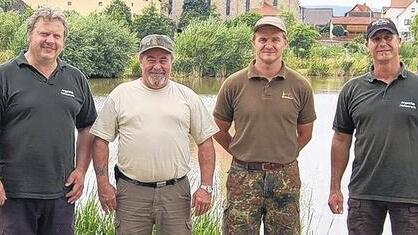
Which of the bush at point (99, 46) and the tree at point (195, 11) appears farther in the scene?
the tree at point (195, 11)

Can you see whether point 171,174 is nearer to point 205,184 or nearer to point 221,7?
point 205,184

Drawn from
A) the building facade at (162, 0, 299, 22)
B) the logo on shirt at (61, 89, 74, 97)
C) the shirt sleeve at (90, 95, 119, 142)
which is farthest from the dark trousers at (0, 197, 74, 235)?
the building facade at (162, 0, 299, 22)

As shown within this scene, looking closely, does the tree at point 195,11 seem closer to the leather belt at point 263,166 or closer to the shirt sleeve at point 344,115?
the shirt sleeve at point 344,115

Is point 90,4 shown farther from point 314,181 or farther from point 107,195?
point 107,195

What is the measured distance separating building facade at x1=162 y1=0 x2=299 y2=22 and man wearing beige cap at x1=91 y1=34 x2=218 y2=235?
69246 mm

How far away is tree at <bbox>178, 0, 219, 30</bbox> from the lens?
222 feet

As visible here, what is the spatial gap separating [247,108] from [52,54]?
4.18 feet

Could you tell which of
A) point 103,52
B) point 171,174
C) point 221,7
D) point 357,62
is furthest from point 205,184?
point 221,7

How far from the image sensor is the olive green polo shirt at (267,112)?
14.7 feet

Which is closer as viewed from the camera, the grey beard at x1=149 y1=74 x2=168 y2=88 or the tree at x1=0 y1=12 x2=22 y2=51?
the grey beard at x1=149 y1=74 x2=168 y2=88

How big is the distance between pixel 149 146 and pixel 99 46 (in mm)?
34869

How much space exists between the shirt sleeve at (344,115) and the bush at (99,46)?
3129 cm

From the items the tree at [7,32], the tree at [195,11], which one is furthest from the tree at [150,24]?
the tree at [7,32]

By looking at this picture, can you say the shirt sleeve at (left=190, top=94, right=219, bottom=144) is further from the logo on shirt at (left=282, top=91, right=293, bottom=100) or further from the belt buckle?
the logo on shirt at (left=282, top=91, right=293, bottom=100)
